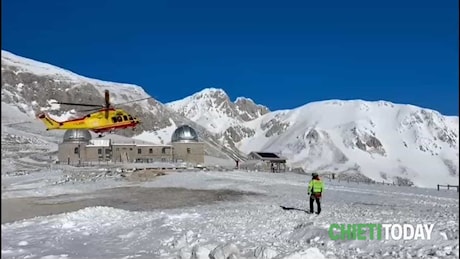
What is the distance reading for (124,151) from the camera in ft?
334

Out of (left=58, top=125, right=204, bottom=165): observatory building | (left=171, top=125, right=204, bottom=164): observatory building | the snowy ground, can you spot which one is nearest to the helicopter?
the snowy ground

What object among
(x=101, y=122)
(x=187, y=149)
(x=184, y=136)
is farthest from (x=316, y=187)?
(x=184, y=136)

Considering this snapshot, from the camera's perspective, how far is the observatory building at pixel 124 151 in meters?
99.3

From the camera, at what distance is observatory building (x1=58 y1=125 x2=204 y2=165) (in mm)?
99312

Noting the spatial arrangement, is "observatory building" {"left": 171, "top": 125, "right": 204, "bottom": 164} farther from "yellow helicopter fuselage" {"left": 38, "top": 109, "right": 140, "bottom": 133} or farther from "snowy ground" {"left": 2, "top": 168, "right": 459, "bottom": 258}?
"snowy ground" {"left": 2, "top": 168, "right": 459, "bottom": 258}

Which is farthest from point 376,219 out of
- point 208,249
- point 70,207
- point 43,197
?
point 43,197

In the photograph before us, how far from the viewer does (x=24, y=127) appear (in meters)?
166

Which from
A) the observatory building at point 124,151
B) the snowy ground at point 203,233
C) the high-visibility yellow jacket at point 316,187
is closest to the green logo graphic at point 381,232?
the snowy ground at point 203,233

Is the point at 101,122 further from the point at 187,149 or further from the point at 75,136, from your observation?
the point at 75,136

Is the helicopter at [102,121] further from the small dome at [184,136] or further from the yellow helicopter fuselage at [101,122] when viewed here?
the small dome at [184,136]

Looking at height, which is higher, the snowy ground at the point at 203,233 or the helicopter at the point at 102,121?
the helicopter at the point at 102,121

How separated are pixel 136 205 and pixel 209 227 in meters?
11.7

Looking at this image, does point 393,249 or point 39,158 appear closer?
point 393,249

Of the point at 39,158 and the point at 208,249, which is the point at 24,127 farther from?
the point at 208,249
